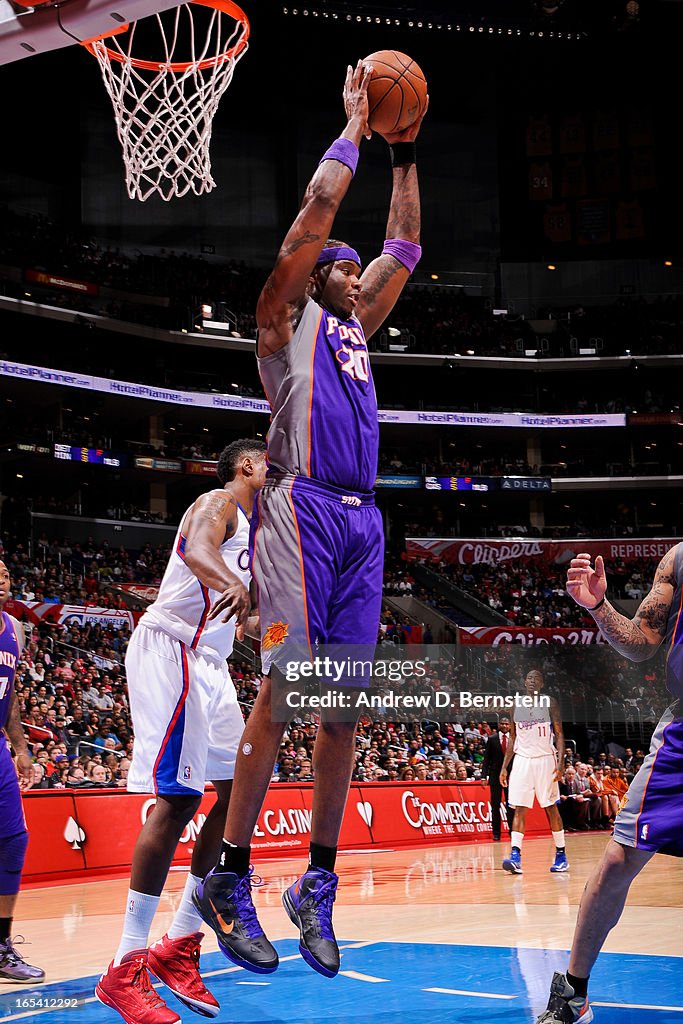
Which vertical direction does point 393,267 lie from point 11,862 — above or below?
above

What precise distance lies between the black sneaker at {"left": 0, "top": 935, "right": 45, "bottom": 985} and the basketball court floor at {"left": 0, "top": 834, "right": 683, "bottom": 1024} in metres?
0.11

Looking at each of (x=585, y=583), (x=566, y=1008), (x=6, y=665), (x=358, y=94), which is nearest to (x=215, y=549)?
(x=585, y=583)

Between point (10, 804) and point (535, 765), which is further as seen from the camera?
point (535, 765)

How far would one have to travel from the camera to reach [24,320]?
95.1 ft

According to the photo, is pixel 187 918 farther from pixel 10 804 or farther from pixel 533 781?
pixel 533 781

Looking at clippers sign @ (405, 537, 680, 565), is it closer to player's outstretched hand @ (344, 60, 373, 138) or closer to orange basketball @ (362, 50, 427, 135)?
orange basketball @ (362, 50, 427, 135)

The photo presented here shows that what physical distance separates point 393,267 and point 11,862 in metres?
4.05

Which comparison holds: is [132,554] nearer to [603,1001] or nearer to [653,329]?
[653,329]

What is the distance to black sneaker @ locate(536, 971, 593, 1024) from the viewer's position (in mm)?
4121

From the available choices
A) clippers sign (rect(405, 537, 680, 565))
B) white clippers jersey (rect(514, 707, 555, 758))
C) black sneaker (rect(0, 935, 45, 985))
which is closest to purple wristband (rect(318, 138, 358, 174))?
black sneaker (rect(0, 935, 45, 985))

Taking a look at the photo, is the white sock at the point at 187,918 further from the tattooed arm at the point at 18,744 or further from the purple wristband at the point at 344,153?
the purple wristband at the point at 344,153

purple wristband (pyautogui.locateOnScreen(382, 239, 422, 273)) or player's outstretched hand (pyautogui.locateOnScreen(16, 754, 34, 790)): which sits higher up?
purple wristband (pyautogui.locateOnScreen(382, 239, 422, 273))

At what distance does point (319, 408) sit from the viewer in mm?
3539

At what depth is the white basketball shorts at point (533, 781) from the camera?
11500 mm
